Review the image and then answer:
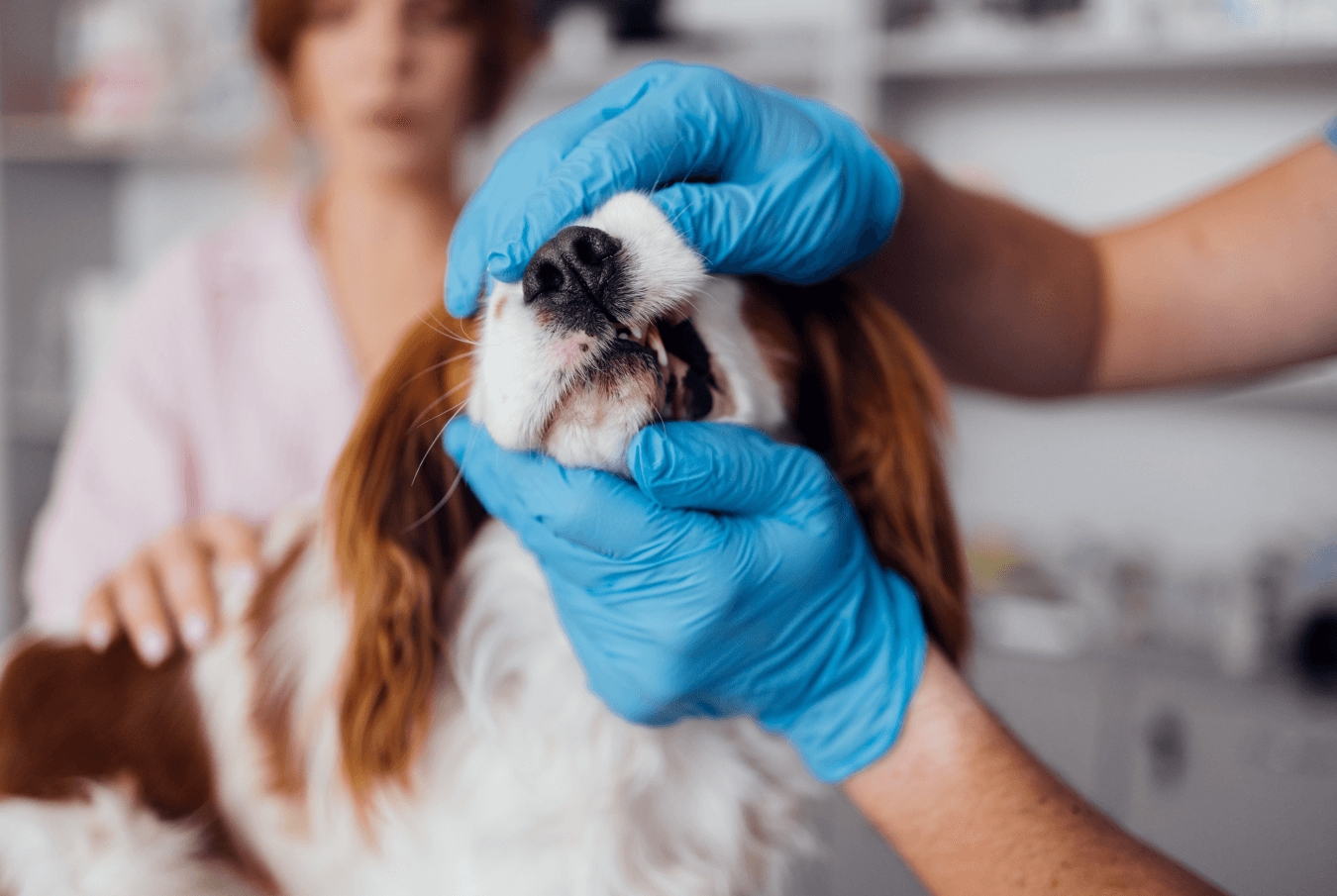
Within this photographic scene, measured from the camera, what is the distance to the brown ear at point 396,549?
895 millimetres

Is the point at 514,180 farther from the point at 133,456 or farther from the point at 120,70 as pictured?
the point at 120,70

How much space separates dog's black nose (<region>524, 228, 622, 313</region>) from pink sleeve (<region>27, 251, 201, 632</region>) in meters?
1.24

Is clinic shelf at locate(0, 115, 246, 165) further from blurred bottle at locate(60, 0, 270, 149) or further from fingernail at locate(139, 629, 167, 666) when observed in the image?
fingernail at locate(139, 629, 167, 666)

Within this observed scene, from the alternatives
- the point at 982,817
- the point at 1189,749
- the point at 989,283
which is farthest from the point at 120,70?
the point at 1189,749

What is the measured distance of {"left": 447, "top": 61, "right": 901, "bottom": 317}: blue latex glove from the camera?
0.79 m

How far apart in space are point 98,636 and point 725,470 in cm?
71

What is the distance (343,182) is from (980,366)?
1214mm

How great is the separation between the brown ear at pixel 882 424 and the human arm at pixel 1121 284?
4.2 inches

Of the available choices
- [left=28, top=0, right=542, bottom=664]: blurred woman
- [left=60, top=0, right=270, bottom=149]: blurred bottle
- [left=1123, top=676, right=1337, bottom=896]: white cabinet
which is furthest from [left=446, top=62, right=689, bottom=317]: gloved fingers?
[left=60, top=0, right=270, bottom=149]: blurred bottle

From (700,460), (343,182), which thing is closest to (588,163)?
(700,460)

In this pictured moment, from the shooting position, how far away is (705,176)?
2.97ft

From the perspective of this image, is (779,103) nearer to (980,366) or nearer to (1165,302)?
(980,366)

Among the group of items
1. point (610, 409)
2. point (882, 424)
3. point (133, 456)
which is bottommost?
point (133, 456)

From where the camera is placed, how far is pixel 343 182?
1784 mm
